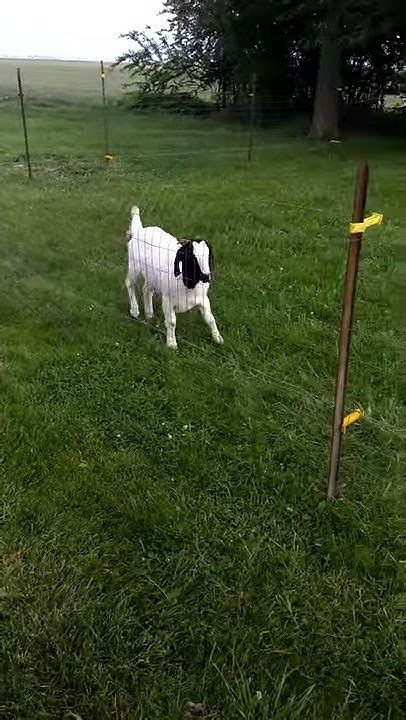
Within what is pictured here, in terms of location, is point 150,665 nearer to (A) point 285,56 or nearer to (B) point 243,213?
(A) point 285,56

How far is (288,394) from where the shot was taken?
2988 mm

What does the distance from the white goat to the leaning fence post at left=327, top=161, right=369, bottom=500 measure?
1384mm

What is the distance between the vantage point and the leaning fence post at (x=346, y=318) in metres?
1.80

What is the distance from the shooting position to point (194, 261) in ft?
11.0

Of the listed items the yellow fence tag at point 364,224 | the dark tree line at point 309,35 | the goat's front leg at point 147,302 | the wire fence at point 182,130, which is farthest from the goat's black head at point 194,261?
the wire fence at point 182,130

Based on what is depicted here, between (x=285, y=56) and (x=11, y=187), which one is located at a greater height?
(x=285, y=56)

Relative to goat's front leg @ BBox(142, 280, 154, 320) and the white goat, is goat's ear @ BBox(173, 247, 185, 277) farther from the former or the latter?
goat's front leg @ BBox(142, 280, 154, 320)

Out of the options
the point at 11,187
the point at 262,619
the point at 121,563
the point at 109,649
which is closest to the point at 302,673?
the point at 262,619

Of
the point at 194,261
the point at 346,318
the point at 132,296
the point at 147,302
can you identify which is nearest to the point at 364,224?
the point at 346,318

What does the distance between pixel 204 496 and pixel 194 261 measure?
1.49 metres

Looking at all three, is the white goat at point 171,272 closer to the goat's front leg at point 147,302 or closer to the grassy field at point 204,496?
the goat's front leg at point 147,302

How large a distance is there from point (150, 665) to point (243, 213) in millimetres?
4885

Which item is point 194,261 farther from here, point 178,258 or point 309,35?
point 309,35

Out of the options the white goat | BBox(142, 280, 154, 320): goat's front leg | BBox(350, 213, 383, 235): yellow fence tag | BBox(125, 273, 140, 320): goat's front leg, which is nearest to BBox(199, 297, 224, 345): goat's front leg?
the white goat
